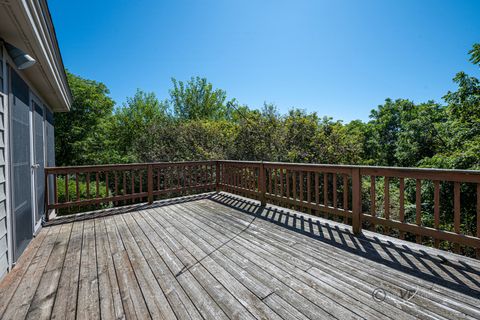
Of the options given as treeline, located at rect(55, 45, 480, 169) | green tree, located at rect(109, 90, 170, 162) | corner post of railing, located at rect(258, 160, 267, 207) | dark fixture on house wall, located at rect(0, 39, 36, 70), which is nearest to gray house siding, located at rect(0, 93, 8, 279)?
dark fixture on house wall, located at rect(0, 39, 36, 70)

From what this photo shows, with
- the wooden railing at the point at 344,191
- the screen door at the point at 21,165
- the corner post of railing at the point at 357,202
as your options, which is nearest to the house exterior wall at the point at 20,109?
the screen door at the point at 21,165

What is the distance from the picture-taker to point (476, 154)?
583 centimetres

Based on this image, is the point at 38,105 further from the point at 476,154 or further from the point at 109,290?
the point at 476,154

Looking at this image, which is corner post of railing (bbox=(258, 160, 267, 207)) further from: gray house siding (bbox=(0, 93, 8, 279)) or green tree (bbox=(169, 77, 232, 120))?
green tree (bbox=(169, 77, 232, 120))

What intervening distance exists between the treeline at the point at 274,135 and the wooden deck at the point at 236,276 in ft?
10.4

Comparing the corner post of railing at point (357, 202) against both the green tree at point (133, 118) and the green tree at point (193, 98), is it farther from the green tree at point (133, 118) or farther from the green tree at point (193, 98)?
the green tree at point (193, 98)

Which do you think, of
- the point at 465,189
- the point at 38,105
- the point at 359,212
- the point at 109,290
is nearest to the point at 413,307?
the point at 359,212

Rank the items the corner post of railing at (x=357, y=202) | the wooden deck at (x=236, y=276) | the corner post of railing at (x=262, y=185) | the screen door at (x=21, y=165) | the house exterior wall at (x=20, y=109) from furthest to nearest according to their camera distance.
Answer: the corner post of railing at (x=262, y=185)
the corner post of railing at (x=357, y=202)
the screen door at (x=21, y=165)
the house exterior wall at (x=20, y=109)
the wooden deck at (x=236, y=276)

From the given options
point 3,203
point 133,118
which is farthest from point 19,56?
point 133,118

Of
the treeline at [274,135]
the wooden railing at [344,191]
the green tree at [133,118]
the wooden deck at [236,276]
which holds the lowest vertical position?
the wooden deck at [236,276]

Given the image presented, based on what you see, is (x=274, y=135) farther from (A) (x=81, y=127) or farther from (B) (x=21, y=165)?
(A) (x=81, y=127)

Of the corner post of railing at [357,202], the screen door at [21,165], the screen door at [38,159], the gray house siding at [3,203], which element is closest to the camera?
the gray house siding at [3,203]

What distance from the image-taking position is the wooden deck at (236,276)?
1451 millimetres

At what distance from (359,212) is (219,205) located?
2499 mm
